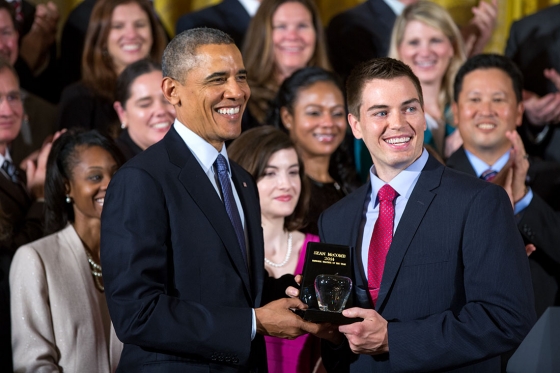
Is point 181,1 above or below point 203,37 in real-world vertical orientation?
Answer: above

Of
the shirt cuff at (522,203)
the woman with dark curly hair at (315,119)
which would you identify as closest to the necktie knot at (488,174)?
the shirt cuff at (522,203)

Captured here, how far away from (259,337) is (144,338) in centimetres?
41

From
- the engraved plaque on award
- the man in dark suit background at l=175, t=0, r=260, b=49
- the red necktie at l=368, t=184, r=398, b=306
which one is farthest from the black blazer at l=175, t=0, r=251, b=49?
the engraved plaque on award

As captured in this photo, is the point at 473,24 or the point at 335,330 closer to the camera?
the point at 335,330

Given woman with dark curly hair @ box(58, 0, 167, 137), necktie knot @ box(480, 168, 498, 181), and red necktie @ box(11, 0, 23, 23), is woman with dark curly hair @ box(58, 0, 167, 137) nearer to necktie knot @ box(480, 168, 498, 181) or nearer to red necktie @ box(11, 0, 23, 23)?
red necktie @ box(11, 0, 23, 23)

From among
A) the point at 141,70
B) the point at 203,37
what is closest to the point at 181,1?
the point at 141,70

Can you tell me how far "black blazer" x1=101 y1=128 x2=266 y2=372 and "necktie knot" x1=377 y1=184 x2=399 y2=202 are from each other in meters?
0.49

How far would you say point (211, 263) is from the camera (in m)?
2.41

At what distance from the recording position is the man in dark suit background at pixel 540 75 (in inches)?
190

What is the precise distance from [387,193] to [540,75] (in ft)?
9.36

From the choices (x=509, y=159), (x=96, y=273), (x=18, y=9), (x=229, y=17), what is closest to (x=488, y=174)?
(x=509, y=159)

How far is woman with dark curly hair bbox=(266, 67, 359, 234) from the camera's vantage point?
13.8 ft

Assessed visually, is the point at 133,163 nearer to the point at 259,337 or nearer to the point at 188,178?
the point at 188,178

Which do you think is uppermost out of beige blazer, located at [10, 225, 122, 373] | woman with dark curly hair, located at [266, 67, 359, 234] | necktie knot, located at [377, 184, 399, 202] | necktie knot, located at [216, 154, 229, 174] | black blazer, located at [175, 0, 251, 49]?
black blazer, located at [175, 0, 251, 49]
